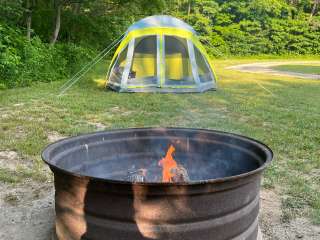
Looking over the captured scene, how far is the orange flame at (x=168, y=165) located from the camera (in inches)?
109

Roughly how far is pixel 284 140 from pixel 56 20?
34.4 ft

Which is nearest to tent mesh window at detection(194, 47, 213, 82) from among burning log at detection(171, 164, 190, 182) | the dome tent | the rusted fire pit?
the dome tent

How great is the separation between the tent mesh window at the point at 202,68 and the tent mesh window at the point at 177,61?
0.70 feet

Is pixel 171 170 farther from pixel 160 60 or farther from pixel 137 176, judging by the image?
pixel 160 60

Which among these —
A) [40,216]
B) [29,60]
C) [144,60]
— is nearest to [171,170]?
[40,216]

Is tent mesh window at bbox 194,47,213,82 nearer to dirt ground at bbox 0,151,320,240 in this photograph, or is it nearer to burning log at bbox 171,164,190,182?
dirt ground at bbox 0,151,320,240

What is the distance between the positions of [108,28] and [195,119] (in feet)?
37.4

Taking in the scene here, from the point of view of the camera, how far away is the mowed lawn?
12.7 feet

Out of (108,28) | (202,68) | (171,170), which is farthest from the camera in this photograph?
(108,28)

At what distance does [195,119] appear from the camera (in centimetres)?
637

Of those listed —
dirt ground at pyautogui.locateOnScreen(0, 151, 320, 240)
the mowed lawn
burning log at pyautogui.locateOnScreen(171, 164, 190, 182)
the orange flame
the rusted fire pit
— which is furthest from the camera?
the mowed lawn

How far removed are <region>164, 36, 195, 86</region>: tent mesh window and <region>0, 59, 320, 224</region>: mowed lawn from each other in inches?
29.6

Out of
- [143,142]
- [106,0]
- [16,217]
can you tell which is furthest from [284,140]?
[106,0]

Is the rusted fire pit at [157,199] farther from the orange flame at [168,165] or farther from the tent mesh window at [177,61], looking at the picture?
the tent mesh window at [177,61]
